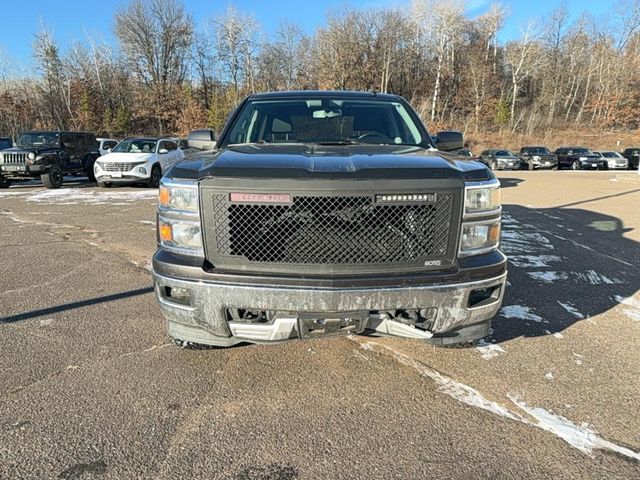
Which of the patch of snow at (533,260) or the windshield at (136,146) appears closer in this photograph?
the patch of snow at (533,260)

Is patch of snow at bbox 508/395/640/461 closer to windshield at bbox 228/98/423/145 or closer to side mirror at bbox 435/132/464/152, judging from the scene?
side mirror at bbox 435/132/464/152

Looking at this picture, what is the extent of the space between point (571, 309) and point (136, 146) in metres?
15.3

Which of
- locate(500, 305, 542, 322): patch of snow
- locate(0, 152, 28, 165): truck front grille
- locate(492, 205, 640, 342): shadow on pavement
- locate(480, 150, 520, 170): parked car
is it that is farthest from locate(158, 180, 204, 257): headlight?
locate(480, 150, 520, 170): parked car

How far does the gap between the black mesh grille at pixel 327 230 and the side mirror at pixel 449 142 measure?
5.14 ft

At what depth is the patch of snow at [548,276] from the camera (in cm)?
496

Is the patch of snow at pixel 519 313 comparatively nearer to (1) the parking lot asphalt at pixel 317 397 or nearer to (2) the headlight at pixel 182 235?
(1) the parking lot asphalt at pixel 317 397

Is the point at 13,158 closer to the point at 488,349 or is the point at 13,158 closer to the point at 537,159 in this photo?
the point at 488,349

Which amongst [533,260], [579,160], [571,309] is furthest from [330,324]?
[579,160]

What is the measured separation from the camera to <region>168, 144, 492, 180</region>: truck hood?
2.39 metres

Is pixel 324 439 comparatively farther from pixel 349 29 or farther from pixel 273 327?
pixel 349 29

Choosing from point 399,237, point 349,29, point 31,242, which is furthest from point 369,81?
point 399,237


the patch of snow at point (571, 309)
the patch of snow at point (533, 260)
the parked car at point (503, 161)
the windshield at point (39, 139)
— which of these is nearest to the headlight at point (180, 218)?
the patch of snow at point (571, 309)

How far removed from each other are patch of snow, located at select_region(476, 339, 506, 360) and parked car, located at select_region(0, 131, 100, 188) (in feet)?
51.0

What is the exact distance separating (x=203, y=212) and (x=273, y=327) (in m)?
0.74
